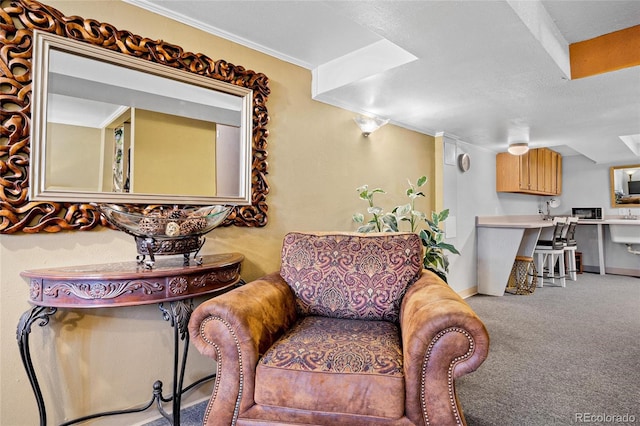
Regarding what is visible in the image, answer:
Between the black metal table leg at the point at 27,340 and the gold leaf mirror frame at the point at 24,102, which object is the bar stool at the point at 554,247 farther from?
the black metal table leg at the point at 27,340

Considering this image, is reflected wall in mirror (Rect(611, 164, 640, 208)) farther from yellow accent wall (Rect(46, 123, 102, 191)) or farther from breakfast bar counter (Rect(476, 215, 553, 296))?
yellow accent wall (Rect(46, 123, 102, 191))

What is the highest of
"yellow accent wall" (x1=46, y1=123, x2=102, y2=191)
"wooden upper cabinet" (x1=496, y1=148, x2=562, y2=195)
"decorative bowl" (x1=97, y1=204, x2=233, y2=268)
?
"wooden upper cabinet" (x1=496, y1=148, x2=562, y2=195)

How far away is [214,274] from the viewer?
5.18ft

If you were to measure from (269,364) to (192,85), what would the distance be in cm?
159

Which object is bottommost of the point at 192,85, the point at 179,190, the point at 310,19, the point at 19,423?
the point at 19,423

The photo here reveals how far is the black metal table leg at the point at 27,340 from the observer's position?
1.34 m

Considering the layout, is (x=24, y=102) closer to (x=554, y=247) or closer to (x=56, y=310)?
(x=56, y=310)

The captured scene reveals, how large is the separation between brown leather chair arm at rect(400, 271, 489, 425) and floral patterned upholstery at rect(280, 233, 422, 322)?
0.51 metres

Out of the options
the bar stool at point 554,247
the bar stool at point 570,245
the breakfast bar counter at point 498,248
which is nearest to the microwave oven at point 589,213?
the bar stool at point 570,245

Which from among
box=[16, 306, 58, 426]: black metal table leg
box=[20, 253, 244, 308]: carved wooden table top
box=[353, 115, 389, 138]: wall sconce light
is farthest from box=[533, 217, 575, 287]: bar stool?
box=[16, 306, 58, 426]: black metal table leg

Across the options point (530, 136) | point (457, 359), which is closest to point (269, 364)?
point (457, 359)

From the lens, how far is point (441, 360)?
117 cm

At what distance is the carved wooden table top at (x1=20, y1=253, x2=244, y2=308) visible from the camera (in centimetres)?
130

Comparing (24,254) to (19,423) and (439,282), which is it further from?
(439,282)
